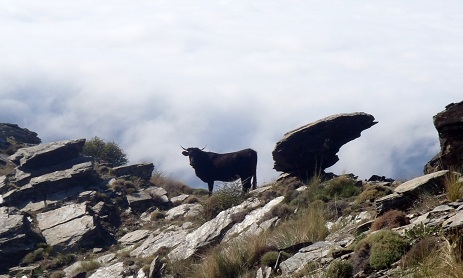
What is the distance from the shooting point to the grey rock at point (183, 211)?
82.9 ft

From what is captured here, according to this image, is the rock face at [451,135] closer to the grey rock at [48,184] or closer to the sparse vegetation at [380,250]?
the sparse vegetation at [380,250]

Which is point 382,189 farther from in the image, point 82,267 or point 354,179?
point 82,267

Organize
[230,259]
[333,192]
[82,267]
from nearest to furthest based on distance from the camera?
1. [230,259]
2. [333,192]
3. [82,267]

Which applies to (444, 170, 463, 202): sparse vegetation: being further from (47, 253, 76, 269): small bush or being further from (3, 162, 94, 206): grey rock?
(3, 162, 94, 206): grey rock

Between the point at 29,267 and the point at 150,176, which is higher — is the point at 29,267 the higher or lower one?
the lower one

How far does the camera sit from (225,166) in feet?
102

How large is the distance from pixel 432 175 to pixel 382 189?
3.05 metres

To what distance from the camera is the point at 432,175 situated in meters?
15.4

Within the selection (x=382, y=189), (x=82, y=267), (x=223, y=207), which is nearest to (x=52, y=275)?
(x=82, y=267)

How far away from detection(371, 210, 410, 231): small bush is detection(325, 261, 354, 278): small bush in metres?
1.98

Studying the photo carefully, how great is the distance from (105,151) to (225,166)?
29.1ft

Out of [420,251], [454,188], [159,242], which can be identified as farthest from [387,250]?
[159,242]

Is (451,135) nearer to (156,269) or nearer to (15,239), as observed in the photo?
(156,269)

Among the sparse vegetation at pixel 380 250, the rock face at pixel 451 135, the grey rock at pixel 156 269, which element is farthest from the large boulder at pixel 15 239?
the sparse vegetation at pixel 380 250
